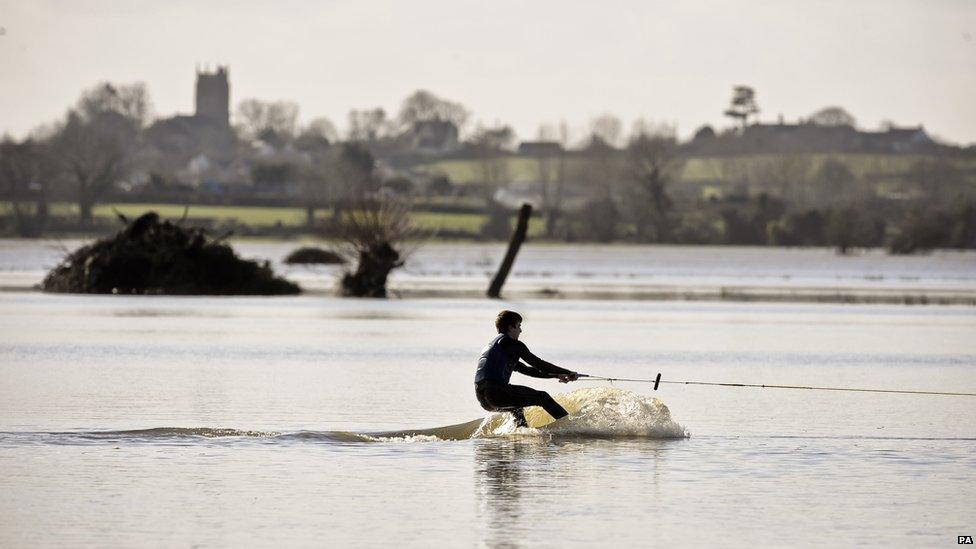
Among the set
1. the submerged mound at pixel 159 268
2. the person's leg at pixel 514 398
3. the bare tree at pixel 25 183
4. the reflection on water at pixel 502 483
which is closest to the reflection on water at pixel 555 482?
the reflection on water at pixel 502 483

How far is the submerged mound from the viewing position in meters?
59.6

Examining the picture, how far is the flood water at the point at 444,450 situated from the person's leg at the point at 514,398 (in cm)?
47

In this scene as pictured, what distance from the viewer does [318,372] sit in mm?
31359

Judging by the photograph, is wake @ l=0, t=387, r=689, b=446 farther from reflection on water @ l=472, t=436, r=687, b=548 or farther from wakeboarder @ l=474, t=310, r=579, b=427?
wakeboarder @ l=474, t=310, r=579, b=427

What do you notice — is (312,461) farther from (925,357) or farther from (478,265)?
(478,265)

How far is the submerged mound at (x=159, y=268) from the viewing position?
59625 millimetres

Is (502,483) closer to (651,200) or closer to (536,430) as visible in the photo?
(536,430)

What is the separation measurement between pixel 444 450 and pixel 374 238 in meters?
39.1

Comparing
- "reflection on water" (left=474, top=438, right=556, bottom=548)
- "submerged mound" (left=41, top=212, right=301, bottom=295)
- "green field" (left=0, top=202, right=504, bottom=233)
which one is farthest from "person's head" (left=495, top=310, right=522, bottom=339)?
"green field" (left=0, top=202, right=504, bottom=233)

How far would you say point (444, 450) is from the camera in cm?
2052

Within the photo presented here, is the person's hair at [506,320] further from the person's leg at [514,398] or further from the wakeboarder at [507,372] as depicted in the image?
the person's leg at [514,398]

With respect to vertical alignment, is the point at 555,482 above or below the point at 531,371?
below

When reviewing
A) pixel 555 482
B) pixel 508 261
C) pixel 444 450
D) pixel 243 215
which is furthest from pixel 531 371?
pixel 243 215

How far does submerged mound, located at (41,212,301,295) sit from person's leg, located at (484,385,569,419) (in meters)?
38.8
